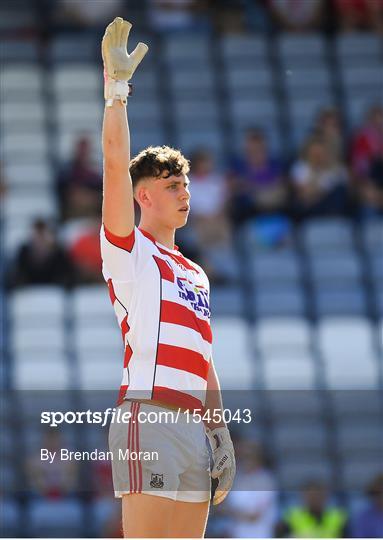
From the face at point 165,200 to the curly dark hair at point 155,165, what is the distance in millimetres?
19

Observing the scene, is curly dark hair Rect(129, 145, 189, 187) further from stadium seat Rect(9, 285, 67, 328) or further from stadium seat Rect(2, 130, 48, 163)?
stadium seat Rect(2, 130, 48, 163)

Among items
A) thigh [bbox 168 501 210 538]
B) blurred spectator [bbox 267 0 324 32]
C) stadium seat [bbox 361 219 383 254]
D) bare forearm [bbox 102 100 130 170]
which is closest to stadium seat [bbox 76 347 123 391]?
stadium seat [bbox 361 219 383 254]

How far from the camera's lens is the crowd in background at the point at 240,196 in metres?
8.84

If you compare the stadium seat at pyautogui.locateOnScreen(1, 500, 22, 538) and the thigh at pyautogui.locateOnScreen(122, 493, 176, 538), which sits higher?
the thigh at pyautogui.locateOnScreen(122, 493, 176, 538)

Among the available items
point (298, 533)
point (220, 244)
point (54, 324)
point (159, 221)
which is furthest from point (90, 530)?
point (159, 221)

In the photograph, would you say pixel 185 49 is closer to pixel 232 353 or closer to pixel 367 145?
pixel 367 145

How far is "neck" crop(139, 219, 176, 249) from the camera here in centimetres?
405

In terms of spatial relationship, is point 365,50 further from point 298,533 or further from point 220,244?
point 298,533

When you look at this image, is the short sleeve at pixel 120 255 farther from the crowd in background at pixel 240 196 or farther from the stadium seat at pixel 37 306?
the stadium seat at pixel 37 306

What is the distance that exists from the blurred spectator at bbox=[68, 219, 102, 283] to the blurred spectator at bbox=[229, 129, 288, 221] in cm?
104

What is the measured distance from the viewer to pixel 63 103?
1031cm

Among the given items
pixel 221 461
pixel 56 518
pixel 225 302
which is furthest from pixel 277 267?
pixel 221 461

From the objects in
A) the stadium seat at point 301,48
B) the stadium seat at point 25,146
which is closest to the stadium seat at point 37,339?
the stadium seat at point 25,146

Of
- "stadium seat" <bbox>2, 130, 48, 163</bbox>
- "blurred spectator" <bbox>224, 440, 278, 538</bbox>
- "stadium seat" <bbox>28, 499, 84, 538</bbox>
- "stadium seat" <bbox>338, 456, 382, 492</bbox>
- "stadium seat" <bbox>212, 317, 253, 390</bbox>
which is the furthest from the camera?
"stadium seat" <bbox>2, 130, 48, 163</bbox>
